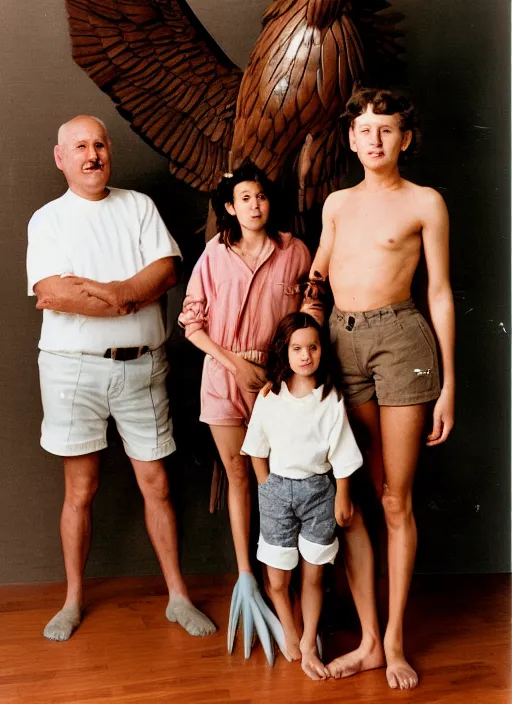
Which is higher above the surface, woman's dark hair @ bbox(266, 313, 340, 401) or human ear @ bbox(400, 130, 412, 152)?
human ear @ bbox(400, 130, 412, 152)

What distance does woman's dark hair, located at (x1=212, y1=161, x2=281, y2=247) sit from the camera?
2.30 metres

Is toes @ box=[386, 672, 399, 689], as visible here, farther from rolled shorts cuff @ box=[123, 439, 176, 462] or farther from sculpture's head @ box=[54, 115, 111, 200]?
sculpture's head @ box=[54, 115, 111, 200]

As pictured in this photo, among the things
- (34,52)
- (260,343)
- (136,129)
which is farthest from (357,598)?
(34,52)

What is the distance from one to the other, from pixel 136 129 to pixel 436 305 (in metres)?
1.10

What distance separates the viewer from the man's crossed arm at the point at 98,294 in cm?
243

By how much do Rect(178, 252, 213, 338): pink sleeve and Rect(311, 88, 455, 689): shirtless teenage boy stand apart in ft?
1.00

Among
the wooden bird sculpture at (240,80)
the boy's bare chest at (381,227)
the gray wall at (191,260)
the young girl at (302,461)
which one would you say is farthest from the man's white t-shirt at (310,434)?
the gray wall at (191,260)

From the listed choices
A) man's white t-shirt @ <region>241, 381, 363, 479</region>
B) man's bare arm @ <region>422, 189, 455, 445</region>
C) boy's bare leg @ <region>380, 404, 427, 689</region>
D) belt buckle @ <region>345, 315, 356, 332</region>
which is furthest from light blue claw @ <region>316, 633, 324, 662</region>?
belt buckle @ <region>345, 315, 356, 332</region>

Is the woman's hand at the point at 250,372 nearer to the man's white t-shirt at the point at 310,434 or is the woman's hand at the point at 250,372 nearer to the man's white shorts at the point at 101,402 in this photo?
the man's white t-shirt at the point at 310,434

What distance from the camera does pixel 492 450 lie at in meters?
3.08

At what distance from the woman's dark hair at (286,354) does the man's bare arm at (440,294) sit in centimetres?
28

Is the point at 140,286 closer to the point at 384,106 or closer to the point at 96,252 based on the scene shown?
the point at 96,252

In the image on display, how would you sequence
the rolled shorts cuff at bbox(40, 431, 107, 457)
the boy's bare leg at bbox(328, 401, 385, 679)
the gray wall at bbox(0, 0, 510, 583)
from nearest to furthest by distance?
the boy's bare leg at bbox(328, 401, 385, 679), the rolled shorts cuff at bbox(40, 431, 107, 457), the gray wall at bbox(0, 0, 510, 583)

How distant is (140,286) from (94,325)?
18cm
